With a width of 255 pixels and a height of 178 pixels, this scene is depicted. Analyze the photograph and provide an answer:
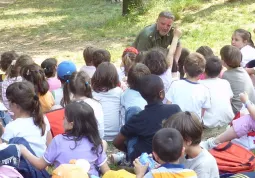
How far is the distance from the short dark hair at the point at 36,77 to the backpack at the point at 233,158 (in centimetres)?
201

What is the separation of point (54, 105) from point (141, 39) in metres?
2.39

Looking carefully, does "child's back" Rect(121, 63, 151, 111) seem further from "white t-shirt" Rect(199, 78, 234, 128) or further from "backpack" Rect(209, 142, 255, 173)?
"backpack" Rect(209, 142, 255, 173)

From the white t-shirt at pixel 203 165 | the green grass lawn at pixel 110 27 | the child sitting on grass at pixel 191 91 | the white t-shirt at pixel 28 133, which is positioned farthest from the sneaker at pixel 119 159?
the green grass lawn at pixel 110 27

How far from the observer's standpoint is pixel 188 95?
17.4 ft

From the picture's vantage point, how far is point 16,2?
66.8ft

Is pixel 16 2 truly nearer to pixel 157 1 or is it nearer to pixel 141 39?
pixel 157 1

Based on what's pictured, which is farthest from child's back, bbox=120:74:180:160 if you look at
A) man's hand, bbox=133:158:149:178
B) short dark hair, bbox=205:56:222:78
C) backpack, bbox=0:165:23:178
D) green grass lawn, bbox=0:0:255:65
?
green grass lawn, bbox=0:0:255:65

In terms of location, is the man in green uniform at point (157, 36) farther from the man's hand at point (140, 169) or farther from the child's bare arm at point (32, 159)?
the man's hand at point (140, 169)

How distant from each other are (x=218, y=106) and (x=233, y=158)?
4.24 feet

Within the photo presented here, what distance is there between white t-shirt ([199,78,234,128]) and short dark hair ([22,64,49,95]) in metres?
1.80

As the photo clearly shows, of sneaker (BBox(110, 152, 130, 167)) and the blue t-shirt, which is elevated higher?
the blue t-shirt

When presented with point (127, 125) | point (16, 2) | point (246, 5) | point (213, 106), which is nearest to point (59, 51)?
point (246, 5)

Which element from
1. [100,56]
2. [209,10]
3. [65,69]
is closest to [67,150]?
[65,69]

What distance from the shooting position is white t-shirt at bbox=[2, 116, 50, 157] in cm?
424
